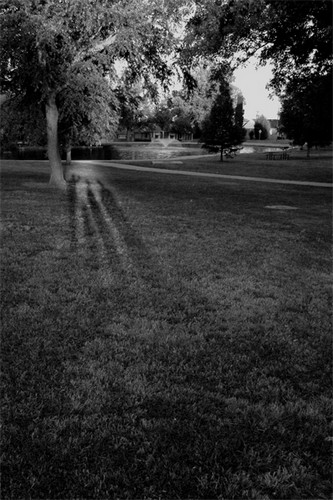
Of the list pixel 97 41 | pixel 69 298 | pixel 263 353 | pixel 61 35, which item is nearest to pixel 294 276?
pixel 263 353

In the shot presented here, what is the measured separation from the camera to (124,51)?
15352 millimetres

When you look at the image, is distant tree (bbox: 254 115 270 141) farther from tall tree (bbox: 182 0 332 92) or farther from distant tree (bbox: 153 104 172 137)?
tall tree (bbox: 182 0 332 92)

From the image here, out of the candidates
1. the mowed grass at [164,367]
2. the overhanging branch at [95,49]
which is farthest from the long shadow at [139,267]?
the overhanging branch at [95,49]

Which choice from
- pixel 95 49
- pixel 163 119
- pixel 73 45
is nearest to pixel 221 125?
pixel 95 49

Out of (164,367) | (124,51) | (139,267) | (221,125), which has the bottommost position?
(164,367)

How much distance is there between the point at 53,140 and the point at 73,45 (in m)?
3.64

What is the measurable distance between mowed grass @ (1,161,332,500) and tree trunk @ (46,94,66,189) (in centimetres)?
895

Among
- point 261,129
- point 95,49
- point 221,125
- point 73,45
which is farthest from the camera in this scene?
point 261,129

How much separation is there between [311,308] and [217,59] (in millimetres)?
15984

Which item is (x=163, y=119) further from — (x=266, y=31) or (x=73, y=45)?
(x=73, y=45)

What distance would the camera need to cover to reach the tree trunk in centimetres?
1656

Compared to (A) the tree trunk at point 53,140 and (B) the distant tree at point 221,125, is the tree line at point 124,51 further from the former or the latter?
(B) the distant tree at point 221,125

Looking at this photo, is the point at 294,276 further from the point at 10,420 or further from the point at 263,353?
the point at 10,420

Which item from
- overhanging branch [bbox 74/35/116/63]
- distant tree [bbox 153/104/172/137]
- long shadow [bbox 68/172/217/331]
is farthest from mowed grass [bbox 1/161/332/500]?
distant tree [bbox 153/104/172/137]
